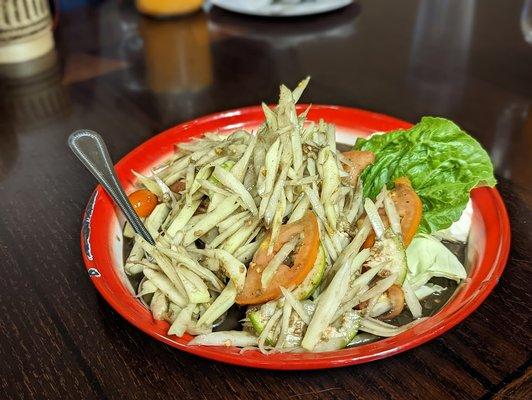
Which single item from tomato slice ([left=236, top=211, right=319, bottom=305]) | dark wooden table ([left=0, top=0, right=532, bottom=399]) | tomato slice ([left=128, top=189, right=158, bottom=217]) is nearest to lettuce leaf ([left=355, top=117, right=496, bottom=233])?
dark wooden table ([left=0, top=0, right=532, bottom=399])

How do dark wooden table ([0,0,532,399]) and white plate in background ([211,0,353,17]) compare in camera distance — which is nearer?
dark wooden table ([0,0,532,399])

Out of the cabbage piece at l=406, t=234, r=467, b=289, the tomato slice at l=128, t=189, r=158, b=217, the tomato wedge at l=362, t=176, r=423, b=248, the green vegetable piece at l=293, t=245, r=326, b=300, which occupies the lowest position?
the tomato slice at l=128, t=189, r=158, b=217

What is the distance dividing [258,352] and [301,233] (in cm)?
27

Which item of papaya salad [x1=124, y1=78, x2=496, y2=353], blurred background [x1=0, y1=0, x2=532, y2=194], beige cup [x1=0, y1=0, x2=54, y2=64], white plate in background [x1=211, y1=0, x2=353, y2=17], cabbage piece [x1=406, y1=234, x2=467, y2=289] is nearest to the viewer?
papaya salad [x1=124, y1=78, x2=496, y2=353]

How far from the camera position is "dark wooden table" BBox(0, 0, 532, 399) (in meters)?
1.13

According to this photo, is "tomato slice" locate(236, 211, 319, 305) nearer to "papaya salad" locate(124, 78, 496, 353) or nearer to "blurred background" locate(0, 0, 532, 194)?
"papaya salad" locate(124, 78, 496, 353)

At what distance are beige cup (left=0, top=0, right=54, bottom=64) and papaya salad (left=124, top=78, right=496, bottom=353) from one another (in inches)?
46.8

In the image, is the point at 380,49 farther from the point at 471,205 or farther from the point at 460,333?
the point at 460,333

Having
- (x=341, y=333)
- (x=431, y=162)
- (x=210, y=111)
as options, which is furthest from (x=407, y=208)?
(x=210, y=111)

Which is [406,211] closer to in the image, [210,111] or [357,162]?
[357,162]

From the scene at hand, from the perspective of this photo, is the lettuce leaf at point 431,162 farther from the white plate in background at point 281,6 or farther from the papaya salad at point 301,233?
the white plate in background at point 281,6

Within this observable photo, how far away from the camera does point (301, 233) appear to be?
4.08 ft

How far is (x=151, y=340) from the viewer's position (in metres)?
1.21

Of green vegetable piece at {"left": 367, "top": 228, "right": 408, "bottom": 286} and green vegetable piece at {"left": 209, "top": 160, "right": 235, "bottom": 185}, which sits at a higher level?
green vegetable piece at {"left": 209, "top": 160, "right": 235, "bottom": 185}
